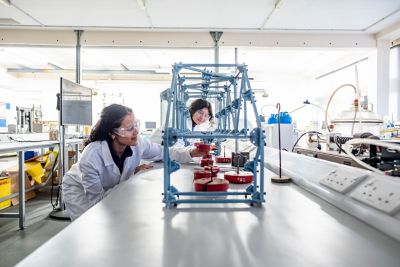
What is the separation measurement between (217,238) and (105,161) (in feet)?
3.09

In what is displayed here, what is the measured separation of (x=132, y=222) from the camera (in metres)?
0.67

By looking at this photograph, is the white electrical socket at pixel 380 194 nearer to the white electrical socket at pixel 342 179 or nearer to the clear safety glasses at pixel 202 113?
the white electrical socket at pixel 342 179

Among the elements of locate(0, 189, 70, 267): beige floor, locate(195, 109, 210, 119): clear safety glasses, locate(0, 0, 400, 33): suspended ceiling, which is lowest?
locate(0, 189, 70, 267): beige floor

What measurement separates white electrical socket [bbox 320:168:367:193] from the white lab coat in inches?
33.4

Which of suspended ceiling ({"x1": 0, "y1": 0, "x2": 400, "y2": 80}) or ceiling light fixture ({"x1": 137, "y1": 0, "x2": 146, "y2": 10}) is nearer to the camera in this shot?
A: ceiling light fixture ({"x1": 137, "y1": 0, "x2": 146, "y2": 10})

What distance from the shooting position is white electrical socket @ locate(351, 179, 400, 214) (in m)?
0.64

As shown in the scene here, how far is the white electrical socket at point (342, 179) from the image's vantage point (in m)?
0.82

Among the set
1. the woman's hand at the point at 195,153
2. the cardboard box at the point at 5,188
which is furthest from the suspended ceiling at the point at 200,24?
the woman's hand at the point at 195,153

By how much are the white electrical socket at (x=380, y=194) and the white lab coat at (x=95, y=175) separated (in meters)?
1.00

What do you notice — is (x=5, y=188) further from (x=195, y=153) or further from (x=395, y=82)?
(x=395, y=82)

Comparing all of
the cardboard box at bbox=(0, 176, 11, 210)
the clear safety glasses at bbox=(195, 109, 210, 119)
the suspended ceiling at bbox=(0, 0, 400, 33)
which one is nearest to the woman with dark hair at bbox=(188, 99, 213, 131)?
the clear safety glasses at bbox=(195, 109, 210, 119)

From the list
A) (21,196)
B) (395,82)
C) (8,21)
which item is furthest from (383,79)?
(8,21)

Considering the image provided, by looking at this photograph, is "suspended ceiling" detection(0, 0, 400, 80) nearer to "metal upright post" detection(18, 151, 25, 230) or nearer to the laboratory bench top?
"metal upright post" detection(18, 151, 25, 230)

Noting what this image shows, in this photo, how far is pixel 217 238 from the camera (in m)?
0.57
